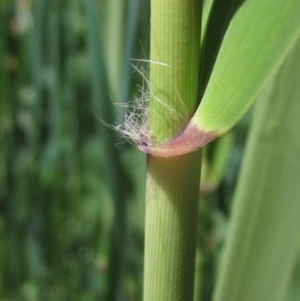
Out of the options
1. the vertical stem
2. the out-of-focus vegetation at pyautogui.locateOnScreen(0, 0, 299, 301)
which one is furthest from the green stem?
the out-of-focus vegetation at pyautogui.locateOnScreen(0, 0, 299, 301)

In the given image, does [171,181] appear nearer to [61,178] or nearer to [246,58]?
[246,58]

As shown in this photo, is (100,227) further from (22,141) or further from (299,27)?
(299,27)

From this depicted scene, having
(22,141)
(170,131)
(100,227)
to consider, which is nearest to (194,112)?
(170,131)

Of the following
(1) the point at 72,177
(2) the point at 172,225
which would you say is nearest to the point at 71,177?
(1) the point at 72,177

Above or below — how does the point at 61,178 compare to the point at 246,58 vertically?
below

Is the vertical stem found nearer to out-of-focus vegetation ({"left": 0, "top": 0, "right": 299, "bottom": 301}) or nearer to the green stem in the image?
the green stem

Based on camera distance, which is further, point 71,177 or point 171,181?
point 71,177
